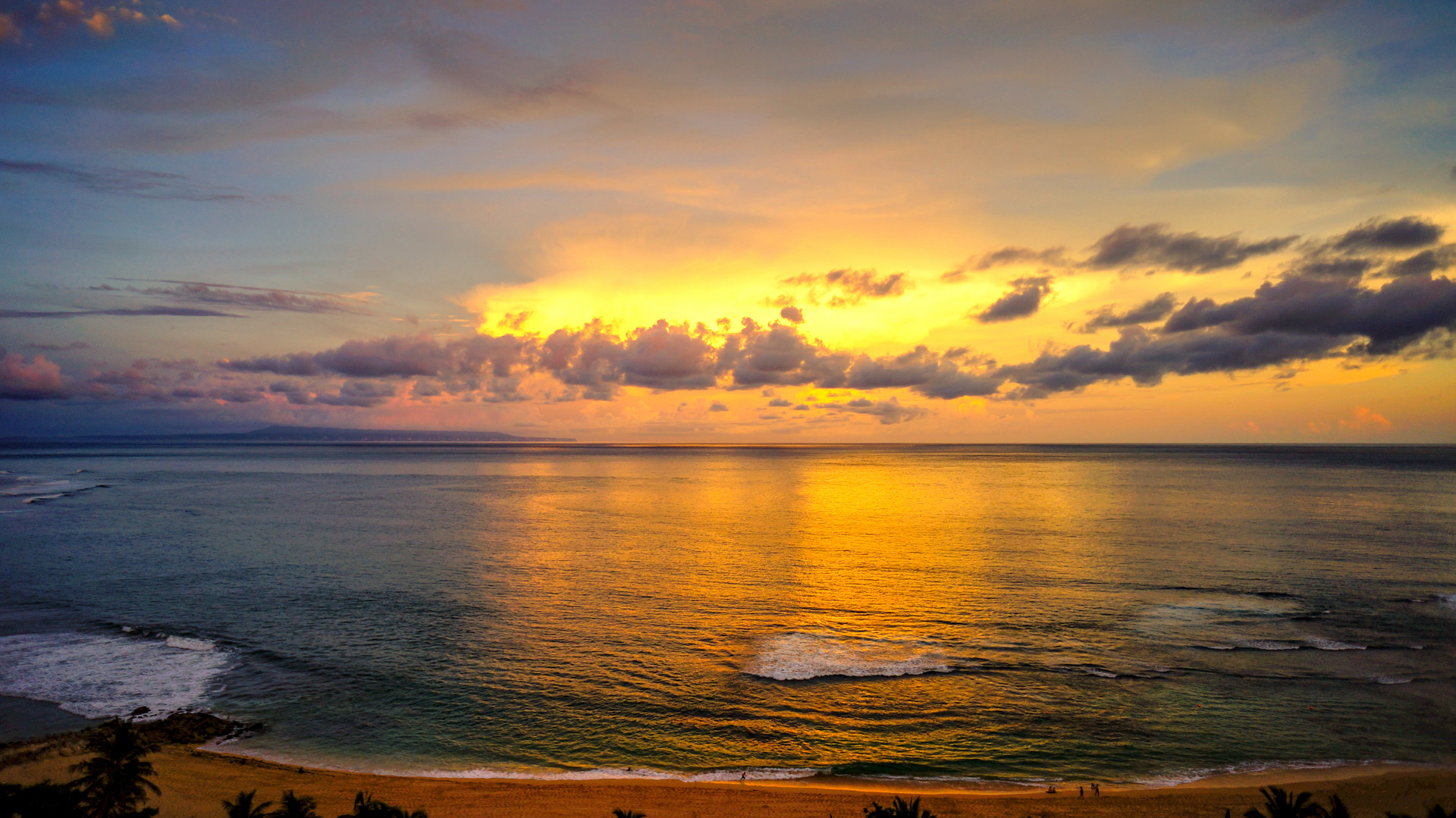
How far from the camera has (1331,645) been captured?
36.4 meters

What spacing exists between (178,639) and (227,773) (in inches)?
771

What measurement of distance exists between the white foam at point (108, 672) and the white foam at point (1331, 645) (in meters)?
56.9

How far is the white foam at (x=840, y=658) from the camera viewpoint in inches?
1305

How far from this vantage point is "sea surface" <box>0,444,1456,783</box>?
26203 millimetres

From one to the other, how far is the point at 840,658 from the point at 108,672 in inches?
1465

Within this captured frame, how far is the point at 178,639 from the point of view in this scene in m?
38.0

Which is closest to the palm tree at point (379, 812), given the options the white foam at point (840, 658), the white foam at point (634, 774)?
the white foam at point (634, 774)

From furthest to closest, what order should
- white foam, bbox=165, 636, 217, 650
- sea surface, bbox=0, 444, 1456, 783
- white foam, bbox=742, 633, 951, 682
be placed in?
1. white foam, bbox=165, 636, 217, 650
2. white foam, bbox=742, 633, 951, 682
3. sea surface, bbox=0, 444, 1456, 783

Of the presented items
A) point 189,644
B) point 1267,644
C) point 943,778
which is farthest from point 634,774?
point 1267,644

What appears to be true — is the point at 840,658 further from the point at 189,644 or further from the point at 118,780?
the point at 189,644

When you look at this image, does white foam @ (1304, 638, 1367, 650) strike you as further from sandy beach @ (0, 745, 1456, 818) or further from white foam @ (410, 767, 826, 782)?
white foam @ (410, 767, 826, 782)

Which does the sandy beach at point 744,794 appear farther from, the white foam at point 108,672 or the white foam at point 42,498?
the white foam at point 42,498

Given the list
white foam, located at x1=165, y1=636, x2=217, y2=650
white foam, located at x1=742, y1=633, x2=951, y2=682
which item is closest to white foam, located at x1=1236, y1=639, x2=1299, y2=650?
white foam, located at x1=742, y1=633, x2=951, y2=682

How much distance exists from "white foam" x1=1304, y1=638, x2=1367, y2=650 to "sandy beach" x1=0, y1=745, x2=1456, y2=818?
1417 cm
